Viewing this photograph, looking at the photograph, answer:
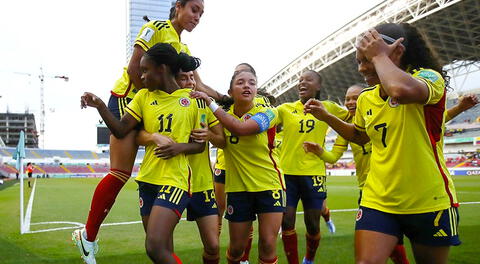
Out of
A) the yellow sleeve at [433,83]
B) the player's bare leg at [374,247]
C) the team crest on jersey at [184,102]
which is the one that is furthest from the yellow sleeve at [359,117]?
the team crest on jersey at [184,102]

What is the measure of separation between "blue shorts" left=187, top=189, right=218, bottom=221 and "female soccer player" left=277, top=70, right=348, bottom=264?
1.61 meters

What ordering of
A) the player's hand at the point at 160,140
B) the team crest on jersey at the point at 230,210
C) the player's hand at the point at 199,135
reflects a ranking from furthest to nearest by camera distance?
the team crest on jersey at the point at 230,210, the player's hand at the point at 199,135, the player's hand at the point at 160,140

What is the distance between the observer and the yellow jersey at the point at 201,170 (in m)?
4.07

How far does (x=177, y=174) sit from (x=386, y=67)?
183 centimetres

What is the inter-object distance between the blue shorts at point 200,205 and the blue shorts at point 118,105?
1114 mm

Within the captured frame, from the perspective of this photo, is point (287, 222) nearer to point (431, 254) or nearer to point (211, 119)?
point (211, 119)

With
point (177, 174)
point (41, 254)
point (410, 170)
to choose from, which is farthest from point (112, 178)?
point (41, 254)

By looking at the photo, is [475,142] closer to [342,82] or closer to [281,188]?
[342,82]

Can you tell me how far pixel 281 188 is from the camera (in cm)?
447

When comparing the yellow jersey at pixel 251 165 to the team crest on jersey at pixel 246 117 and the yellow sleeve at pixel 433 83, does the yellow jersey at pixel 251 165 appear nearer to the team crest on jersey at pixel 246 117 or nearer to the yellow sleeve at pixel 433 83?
the team crest on jersey at pixel 246 117

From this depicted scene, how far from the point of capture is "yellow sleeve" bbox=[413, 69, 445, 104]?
2.58m

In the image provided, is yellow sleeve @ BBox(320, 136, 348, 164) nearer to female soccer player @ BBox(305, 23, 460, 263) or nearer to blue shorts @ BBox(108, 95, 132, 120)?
female soccer player @ BBox(305, 23, 460, 263)

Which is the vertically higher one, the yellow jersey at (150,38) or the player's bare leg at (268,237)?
the yellow jersey at (150,38)

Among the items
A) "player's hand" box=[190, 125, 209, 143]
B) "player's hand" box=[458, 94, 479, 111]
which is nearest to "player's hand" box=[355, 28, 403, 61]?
"player's hand" box=[458, 94, 479, 111]
